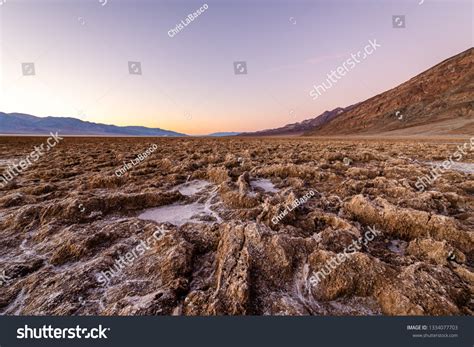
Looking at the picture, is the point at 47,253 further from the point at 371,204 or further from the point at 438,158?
the point at 438,158

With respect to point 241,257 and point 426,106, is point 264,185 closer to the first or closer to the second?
point 241,257

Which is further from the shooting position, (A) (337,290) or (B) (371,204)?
(B) (371,204)

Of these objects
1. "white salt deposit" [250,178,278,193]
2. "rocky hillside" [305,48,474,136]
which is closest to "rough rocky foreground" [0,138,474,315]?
"white salt deposit" [250,178,278,193]

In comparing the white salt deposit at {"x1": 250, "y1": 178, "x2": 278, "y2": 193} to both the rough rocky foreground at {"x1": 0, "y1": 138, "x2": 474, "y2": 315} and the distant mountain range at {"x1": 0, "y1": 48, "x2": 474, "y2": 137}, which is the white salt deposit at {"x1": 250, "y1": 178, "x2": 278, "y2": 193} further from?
the distant mountain range at {"x1": 0, "y1": 48, "x2": 474, "y2": 137}

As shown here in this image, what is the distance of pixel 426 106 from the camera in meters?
85.4

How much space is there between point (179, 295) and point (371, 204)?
4.56m

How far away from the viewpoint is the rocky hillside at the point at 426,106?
69812mm

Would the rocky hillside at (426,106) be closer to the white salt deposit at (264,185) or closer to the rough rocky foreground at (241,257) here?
the white salt deposit at (264,185)

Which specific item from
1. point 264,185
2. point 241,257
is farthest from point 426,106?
point 241,257

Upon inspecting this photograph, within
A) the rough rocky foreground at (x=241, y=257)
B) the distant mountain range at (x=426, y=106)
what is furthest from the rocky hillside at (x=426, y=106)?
the rough rocky foreground at (x=241, y=257)

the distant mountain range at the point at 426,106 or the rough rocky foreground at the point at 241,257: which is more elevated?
the distant mountain range at the point at 426,106

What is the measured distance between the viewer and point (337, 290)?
3123 millimetres

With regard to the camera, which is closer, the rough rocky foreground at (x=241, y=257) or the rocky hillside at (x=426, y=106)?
the rough rocky foreground at (x=241, y=257)

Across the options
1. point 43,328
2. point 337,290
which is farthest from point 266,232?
point 43,328
